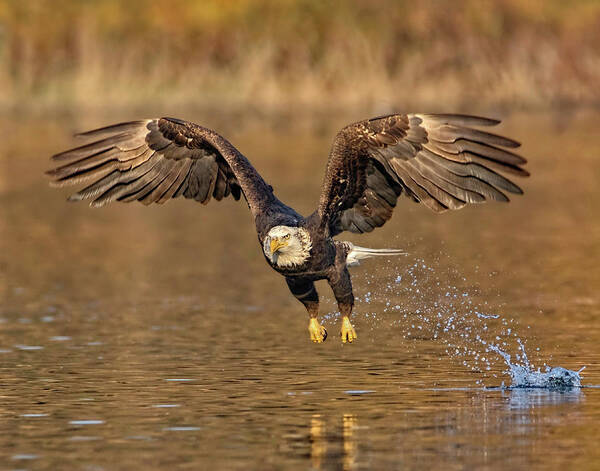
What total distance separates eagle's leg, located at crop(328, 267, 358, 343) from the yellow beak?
2.47 feet

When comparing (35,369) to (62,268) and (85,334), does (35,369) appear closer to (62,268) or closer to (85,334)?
(85,334)

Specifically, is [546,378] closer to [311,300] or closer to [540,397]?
[540,397]

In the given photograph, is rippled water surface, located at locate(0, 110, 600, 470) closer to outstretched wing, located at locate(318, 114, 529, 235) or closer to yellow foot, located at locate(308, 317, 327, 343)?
yellow foot, located at locate(308, 317, 327, 343)

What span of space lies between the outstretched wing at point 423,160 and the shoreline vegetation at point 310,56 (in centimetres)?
2686

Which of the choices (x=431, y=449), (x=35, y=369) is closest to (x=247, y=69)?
(x=35, y=369)

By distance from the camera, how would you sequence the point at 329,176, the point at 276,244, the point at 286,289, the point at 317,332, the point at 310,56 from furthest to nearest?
the point at 310,56, the point at 286,289, the point at 317,332, the point at 329,176, the point at 276,244

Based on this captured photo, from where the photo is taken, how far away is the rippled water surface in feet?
32.6

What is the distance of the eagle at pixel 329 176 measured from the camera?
11828mm

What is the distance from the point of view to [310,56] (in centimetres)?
4388

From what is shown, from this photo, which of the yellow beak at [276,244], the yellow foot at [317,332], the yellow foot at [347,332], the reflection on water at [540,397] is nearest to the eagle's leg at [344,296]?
the yellow foot at [347,332]

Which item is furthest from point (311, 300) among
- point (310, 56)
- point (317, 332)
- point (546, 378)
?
point (310, 56)

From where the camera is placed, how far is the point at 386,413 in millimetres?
10797

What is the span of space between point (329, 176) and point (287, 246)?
1.99ft

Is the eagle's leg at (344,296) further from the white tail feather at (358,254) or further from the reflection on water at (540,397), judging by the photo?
the reflection on water at (540,397)
